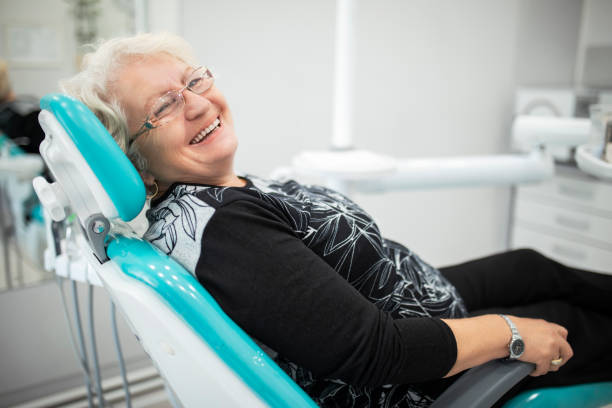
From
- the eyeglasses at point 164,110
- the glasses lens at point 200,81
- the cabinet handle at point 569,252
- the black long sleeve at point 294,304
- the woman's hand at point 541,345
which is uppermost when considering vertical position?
the glasses lens at point 200,81

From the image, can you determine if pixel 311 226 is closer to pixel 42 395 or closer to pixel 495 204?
pixel 42 395

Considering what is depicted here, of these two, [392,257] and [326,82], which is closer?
[392,257]

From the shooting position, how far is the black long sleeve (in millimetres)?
679

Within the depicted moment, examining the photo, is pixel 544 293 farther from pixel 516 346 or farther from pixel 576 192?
pixel 576 192

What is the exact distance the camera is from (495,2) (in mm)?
2717

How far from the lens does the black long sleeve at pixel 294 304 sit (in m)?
0.68

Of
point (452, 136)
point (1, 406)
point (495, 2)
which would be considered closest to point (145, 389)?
point (1, 406)

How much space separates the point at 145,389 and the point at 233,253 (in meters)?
1.50

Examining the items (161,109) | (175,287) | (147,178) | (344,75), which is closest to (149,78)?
(161,109)

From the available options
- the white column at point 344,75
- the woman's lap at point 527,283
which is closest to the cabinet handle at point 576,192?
the woman's lap at point 527,283

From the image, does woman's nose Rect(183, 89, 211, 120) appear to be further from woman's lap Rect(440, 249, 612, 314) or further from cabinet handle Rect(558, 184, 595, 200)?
cabinet handle Rect(558, 184, 595, 200)

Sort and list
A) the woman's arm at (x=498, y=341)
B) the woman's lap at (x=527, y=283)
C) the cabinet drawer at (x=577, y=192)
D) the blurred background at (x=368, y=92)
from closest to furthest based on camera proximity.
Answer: the woman's arm at (x=498, y=341) → the woman's lap at (x=527, y=283) → the blurred background at (x=368, y=92) → the cabinet drawer at (x=577, y=192)

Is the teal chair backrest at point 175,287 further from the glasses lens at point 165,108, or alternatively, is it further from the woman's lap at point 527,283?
the woman's lap at point 527,283

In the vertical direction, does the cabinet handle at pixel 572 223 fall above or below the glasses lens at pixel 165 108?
below
